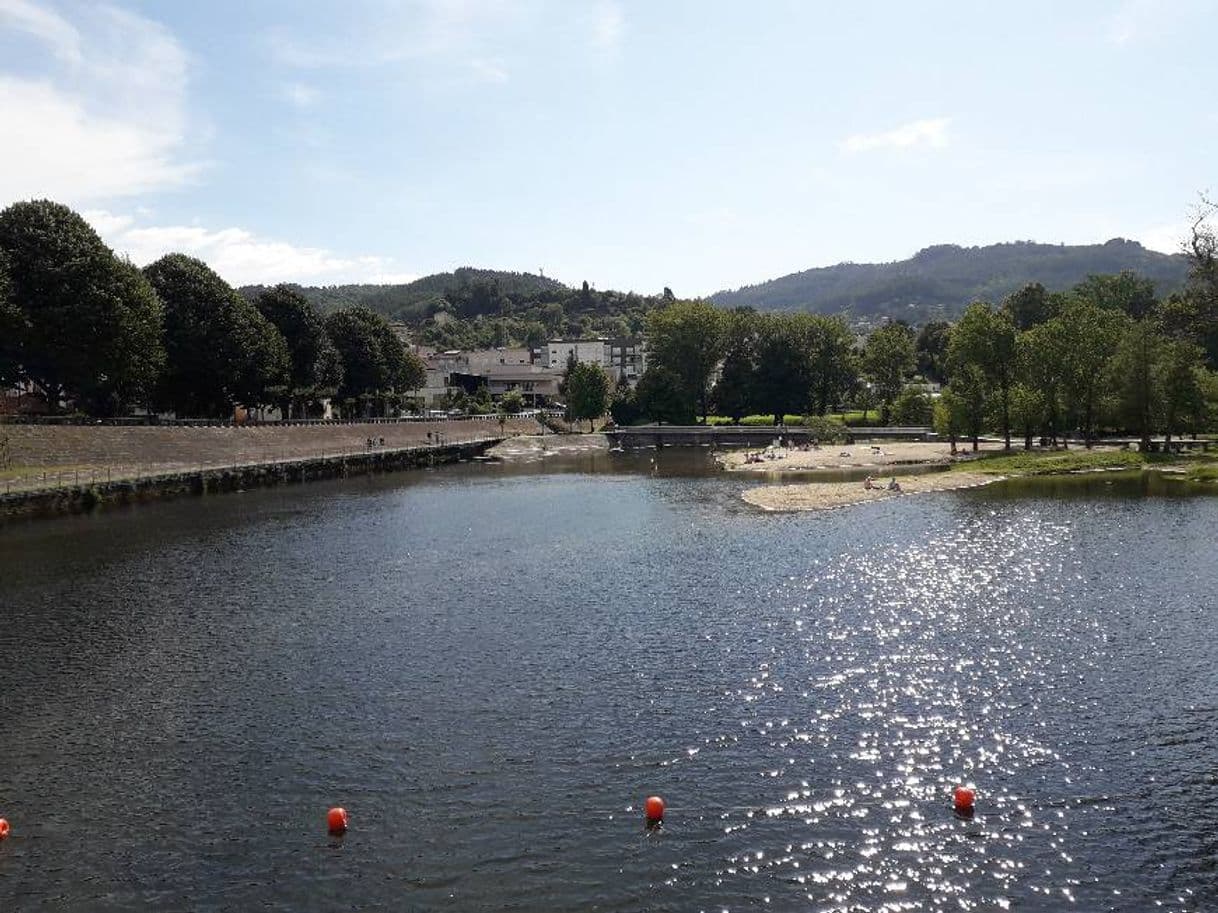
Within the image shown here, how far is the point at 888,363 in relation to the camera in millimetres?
157875

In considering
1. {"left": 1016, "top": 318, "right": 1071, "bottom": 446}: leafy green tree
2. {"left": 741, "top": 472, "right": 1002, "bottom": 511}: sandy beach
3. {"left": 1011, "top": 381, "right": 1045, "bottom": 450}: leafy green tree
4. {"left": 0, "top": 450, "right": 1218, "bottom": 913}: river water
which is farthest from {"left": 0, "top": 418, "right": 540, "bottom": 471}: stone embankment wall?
{"left": 1016, "top": 318, "right": 1071, "bottom": 446}: leafy green tree

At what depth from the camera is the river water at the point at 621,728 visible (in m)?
18.4

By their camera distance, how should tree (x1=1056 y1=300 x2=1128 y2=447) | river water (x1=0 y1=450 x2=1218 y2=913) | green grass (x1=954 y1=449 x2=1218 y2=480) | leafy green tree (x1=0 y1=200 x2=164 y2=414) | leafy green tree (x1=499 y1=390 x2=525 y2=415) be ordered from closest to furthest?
river water (x1=0 y1=450 x2=1218 y2=913)
leafy green tree (x1=0 y1=200 x2=164 y2=414)
green grass (x1=954 y1=449 x2=1218 y2=480)
tree (x1=1056 y1=300 x2=1128 y2=447)
leafy green tree (x1=499 y1=390 x2=525 y2=415)

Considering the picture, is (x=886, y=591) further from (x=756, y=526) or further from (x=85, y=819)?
(x=85, y=819)

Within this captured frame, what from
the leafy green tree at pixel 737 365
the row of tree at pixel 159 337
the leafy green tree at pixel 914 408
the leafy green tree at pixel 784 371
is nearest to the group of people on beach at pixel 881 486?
the leafy green tree at pixel 914 408

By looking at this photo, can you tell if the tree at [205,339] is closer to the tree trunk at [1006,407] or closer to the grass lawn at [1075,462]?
the grass lawn at [1075,462]

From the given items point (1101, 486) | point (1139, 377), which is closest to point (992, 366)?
point (1139, 377)

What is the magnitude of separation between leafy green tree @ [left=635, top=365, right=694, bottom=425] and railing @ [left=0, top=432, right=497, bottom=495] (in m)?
57.8

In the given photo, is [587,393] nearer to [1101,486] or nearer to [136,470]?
[136,470]

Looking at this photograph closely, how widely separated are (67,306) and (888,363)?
124228 mm

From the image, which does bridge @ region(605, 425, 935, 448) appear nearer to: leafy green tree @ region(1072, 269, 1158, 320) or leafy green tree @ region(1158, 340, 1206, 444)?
leafy green tree @ region(1158, 340, 1206, 444)

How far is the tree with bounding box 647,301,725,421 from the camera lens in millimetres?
167625

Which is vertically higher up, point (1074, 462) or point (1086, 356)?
point (1086, 356)

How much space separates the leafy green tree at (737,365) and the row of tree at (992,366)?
0.21m
